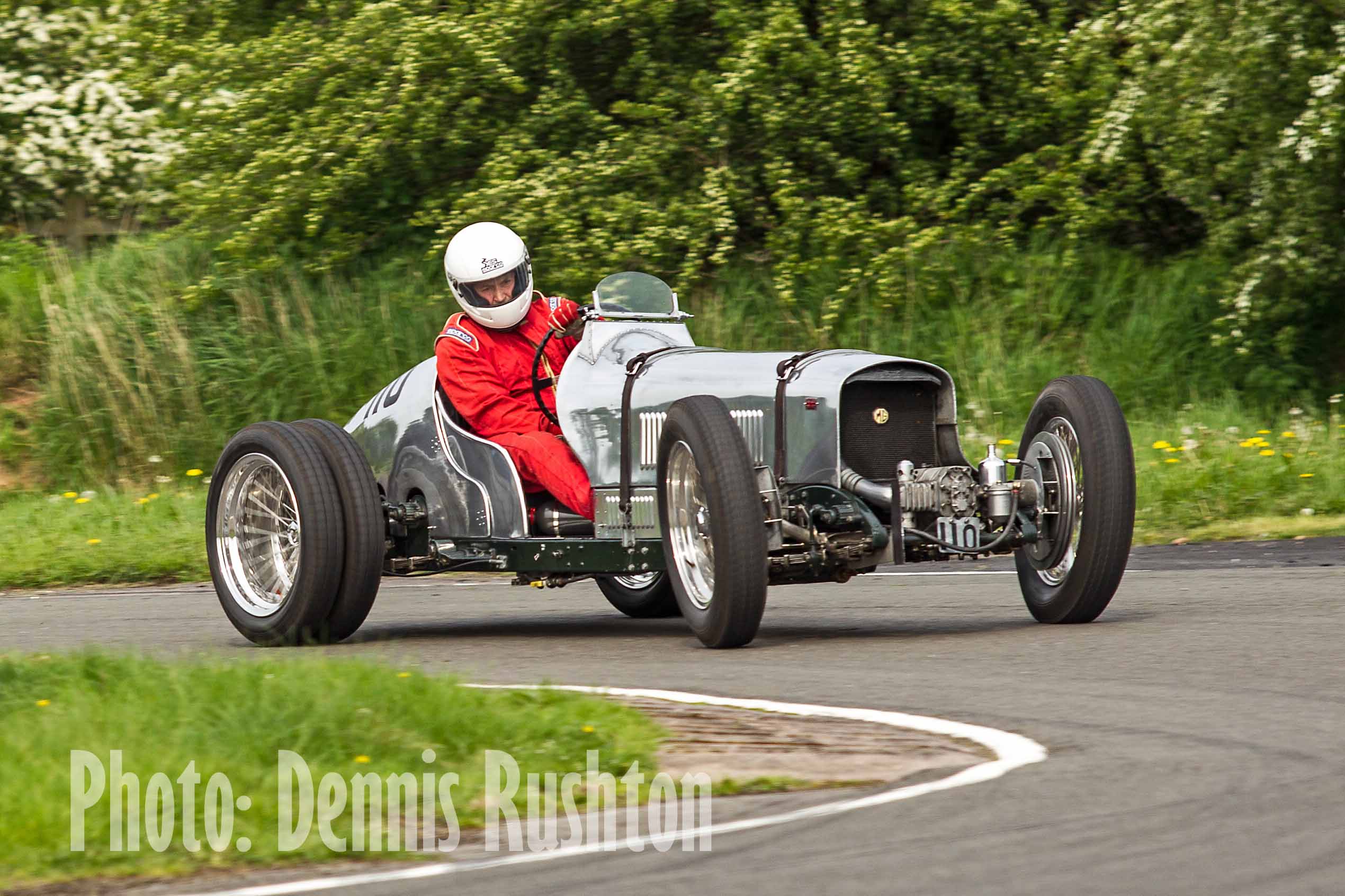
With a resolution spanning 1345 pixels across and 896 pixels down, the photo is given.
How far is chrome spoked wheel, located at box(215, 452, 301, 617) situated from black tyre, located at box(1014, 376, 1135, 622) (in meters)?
3.35

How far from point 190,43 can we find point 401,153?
9.12 feet

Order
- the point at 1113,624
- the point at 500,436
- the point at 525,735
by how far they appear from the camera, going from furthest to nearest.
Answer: the point at 500,436, the point at 1113,624, the point at 525,735

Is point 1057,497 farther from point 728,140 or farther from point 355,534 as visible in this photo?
point 728,140

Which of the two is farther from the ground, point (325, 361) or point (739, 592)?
point (325, 361)

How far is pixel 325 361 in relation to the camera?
18.3m

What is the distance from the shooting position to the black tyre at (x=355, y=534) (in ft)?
28.3

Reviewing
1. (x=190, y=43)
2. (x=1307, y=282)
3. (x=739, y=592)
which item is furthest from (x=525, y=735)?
(x=190, y=43)

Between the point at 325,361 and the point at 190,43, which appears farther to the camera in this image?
the point at 190,43

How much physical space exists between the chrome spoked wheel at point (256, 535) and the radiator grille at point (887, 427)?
259cm

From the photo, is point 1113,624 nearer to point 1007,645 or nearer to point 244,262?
point 1007,645

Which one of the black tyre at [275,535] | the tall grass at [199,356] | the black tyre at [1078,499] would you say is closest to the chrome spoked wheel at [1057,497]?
the black tyre at [1078,499]

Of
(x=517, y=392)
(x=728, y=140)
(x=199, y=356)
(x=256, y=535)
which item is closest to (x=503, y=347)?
(x=517, y=392)

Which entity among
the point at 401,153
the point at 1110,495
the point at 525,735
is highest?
the point at 401,153

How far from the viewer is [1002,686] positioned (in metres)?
6.65
